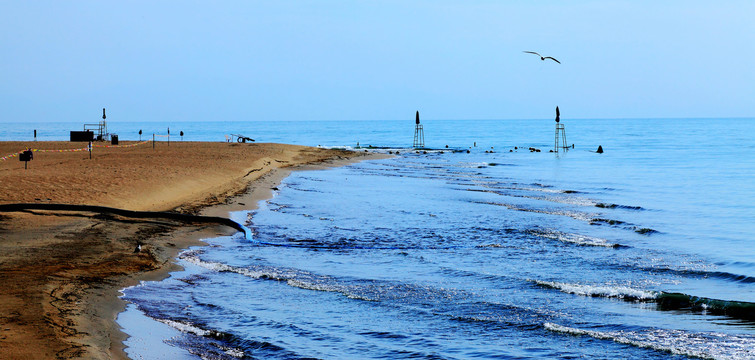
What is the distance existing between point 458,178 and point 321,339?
106ft

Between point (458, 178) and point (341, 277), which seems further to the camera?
point (458, 178)

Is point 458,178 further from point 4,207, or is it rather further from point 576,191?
point 4,207

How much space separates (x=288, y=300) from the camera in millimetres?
11062

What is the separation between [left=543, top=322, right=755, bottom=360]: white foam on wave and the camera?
341 inches

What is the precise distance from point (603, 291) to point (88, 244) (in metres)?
10.3

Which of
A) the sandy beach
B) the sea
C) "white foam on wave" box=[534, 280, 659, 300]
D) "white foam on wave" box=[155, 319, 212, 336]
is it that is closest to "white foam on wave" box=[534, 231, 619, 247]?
the sea

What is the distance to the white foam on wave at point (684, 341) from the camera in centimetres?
866

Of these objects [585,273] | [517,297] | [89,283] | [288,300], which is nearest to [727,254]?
[585,273]

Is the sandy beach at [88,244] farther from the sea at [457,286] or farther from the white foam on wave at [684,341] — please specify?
the white foam on wave at [684,341]

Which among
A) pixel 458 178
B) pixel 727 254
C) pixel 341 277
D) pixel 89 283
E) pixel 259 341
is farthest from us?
pixel 458 178

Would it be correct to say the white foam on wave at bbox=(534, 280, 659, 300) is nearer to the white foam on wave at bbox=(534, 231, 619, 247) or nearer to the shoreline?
the white foam on wave at bbox=(534, 231, 619, 247)

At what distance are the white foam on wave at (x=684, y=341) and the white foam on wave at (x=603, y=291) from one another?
1977 millimetres

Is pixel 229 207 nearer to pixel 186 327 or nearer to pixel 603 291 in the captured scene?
pixel 186 327

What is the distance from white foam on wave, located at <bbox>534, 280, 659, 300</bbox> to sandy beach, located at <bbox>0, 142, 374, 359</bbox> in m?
7.41
